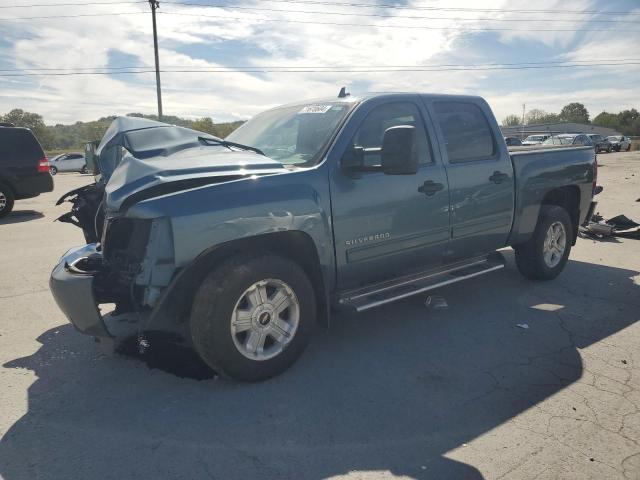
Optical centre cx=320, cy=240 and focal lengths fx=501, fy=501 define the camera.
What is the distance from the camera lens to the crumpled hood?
3.15 m

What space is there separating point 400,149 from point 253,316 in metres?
1.52

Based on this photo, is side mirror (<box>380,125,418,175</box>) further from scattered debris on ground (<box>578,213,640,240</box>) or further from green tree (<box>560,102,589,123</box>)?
green tree (<box>560,102,589,123</box>)

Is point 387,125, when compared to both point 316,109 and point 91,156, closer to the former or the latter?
point 316,109

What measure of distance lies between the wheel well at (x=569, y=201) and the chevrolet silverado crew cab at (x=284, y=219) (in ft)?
2.84

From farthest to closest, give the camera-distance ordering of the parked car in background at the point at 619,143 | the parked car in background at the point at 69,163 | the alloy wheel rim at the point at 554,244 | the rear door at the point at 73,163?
the parked car in background at the point at 619,143
the rear door at the point at 73,163
the parked car in background at the point at 69,163
the alloy wheel rim at the point at 554,244

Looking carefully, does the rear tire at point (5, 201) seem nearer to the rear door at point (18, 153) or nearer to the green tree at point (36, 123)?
the rear door at point (18, 153)

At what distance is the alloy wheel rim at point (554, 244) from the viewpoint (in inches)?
220

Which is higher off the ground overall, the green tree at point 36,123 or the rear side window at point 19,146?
the green tree at point 36,123

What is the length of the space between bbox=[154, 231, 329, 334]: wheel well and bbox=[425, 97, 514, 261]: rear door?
4.87 feet

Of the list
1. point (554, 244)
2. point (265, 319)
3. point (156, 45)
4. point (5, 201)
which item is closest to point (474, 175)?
point (554, 244)

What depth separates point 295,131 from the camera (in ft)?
13.9

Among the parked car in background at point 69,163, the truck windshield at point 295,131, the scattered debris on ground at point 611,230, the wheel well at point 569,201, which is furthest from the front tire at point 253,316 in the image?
the parked car in background at point 69,163

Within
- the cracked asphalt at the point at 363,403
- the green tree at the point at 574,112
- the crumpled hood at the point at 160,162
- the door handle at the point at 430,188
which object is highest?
the green tree at the point at 574,112

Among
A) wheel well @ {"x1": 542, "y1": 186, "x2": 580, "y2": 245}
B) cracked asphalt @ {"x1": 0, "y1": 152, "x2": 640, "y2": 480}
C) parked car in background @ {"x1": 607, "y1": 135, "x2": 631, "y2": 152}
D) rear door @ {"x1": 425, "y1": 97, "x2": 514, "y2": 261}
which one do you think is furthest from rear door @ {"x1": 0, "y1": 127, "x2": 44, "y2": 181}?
parked car in background @ {"x1": 607, "y1": 135, "x2": 631, "y2": 152}
